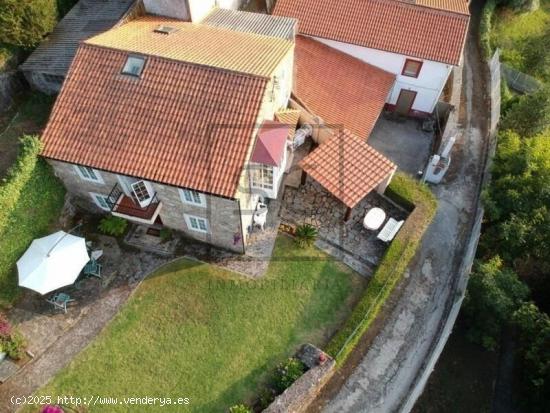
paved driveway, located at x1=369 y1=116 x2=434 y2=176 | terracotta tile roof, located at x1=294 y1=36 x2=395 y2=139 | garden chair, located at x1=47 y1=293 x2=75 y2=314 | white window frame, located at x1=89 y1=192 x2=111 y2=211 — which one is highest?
terracotta tile roof, located at x1=294 y1=36 x2=395 y2=139

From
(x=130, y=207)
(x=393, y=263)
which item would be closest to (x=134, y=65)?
(x=130, y=207)

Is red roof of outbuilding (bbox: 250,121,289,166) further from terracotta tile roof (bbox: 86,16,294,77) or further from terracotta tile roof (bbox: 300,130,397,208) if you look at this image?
terracotta tile roof (bbox: 300,130,397,208)

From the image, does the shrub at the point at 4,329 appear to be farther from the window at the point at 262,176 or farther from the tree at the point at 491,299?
the tree at the point at 491,299

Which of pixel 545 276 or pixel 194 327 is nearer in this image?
pixel 194 327

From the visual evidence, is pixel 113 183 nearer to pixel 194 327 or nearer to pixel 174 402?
pixel 194 327

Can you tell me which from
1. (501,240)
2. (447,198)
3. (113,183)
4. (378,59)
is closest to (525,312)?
(501,240)

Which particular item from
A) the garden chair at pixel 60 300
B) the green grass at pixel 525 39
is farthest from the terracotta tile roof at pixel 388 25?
the garden chair at pixel 60 300

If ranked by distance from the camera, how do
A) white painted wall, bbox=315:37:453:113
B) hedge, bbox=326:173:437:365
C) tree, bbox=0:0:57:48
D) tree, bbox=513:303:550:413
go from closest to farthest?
tree, bbox=513:303:550:413 → hedge, bbox=326:173:437:365 → tree, bbox=0:0:57:48 → white painted wall, bbox=315:37:453:113

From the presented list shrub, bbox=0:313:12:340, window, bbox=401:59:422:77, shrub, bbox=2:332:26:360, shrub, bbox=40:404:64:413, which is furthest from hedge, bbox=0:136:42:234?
window, bbox=401:59:422:77
